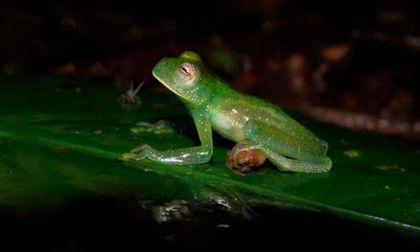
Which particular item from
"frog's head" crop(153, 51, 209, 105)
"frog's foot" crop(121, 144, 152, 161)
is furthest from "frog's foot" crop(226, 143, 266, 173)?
"frog's head" crop(153, 51, 209, 105)

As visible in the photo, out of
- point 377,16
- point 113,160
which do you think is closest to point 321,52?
point 377,16

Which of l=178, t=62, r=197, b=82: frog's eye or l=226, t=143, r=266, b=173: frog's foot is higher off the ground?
l=178, t=62, r=197, b=82: frog's eye

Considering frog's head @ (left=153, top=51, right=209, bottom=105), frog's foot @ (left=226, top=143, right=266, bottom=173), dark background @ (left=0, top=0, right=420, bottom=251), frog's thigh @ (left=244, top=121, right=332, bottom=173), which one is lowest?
frog's foot @ (left=226, top=143, right=266, bottom=173)

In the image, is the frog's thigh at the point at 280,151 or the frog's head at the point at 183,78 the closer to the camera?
the frog's thigh at the point at 280,151

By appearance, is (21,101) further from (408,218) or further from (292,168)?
(408,218)

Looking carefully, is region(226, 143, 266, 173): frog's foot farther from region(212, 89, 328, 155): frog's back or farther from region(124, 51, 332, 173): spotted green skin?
region(212, 89, 328, 155): frog's back

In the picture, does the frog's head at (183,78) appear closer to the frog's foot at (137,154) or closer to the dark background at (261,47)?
the frog's foot at (137,154)

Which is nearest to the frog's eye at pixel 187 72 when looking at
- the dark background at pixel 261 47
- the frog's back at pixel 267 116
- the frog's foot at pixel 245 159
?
the frog's back at pixel 267 116
